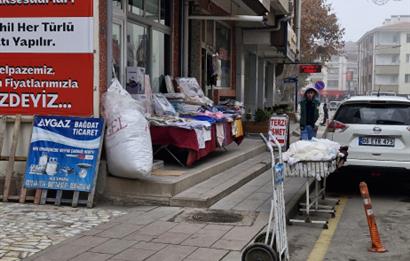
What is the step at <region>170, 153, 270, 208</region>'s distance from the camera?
26.8 ft

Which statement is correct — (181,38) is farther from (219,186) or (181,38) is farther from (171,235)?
(171,235)

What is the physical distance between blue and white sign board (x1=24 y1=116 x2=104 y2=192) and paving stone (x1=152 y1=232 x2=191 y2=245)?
1848 millimetres

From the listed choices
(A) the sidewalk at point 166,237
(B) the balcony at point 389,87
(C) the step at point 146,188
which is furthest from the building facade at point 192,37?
(B) the balcony at point 389,87

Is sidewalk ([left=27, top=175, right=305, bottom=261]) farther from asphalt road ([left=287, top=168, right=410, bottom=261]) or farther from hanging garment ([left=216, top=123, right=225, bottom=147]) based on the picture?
hanging garment ([left=216, top=123, right=225, bottom=147])

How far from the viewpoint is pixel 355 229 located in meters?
7.71

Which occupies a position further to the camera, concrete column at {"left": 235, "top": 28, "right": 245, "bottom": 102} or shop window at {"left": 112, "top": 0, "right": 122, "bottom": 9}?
concrete column at {"left": 235, "top": 28, "right": 245, "bottom": 102}

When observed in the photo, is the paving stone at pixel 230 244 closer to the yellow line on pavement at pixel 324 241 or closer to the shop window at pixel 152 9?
the yellow line on pavement at pixel 324 241

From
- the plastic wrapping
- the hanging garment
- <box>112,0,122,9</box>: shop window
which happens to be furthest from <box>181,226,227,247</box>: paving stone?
<box>112,0,122,9</box>: shop window

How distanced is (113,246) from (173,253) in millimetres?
684

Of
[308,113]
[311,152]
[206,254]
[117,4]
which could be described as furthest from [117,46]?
[206,254]

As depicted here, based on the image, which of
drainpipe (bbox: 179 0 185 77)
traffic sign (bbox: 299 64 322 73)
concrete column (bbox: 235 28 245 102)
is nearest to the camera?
drainpipe (bbox: 179 0 185 77)

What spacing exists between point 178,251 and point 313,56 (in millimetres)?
42096

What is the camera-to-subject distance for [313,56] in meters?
46.6

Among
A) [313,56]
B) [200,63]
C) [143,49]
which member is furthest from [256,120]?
[313,56]
